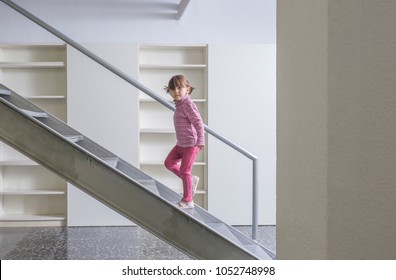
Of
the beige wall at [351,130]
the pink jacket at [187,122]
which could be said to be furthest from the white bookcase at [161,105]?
the beige wall at [351,130]

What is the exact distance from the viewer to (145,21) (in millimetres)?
7543

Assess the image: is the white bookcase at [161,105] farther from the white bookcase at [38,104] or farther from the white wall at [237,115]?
the white bookcase at [38,104]

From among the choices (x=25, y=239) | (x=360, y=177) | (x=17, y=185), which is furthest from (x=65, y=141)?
(x=17, y=185)

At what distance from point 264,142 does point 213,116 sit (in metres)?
0.70

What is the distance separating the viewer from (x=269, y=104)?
7121mm

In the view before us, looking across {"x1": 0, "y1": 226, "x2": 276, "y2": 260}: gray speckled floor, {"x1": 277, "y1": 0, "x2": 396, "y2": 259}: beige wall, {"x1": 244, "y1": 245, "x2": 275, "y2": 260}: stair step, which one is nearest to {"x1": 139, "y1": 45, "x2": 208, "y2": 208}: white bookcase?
{"x1": 0, "y1": 226, "x2": 276, "y2": 260}: gray speckled floor

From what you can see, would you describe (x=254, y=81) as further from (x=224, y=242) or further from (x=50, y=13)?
(x=224, y=242)

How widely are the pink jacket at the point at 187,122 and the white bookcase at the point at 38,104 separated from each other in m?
3.33

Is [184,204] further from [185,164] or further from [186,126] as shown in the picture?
[186,126]

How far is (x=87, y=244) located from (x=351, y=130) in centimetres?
503

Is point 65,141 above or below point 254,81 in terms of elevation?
below

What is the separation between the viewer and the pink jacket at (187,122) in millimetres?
4152

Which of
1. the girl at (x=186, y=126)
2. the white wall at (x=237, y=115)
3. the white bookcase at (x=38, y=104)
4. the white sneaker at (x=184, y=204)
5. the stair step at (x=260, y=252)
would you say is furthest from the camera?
the white bookcase at (x=38, y=104)

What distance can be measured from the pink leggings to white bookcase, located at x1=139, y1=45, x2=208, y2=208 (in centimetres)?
286
